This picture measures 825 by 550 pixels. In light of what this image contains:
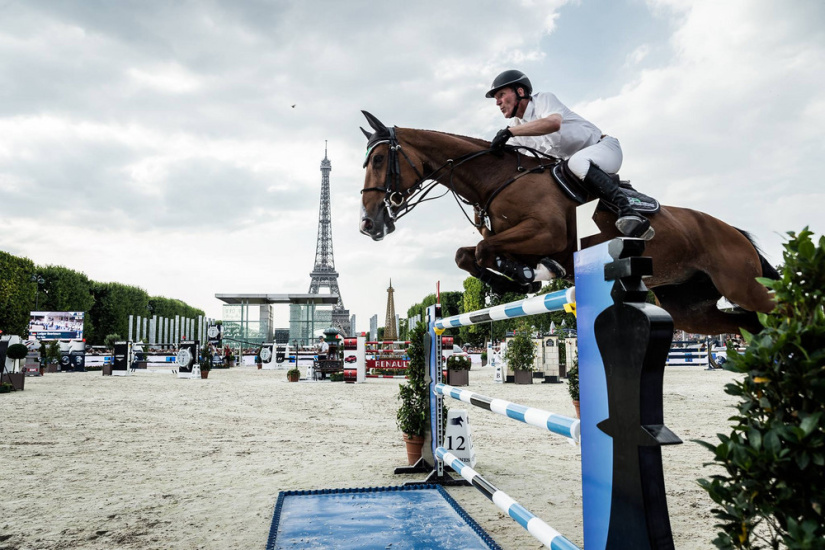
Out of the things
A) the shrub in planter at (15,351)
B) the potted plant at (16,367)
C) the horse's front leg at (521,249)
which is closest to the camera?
the horse's front leg at (521,249)

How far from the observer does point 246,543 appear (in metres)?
2.86

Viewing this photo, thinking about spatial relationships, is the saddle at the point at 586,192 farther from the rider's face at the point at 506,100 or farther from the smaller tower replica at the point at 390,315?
the smaller tower replica at the point at 390,315

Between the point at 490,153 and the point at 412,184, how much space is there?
1.63ft

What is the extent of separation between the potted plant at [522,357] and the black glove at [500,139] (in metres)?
13.4

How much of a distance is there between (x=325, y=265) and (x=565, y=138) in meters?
58.8

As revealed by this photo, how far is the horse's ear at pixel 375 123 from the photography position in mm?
3166

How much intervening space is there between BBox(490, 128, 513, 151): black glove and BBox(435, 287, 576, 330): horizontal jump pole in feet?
3.20

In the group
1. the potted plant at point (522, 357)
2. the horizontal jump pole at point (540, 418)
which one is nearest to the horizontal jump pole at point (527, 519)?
the horizontal jump pole at point (540, 418)

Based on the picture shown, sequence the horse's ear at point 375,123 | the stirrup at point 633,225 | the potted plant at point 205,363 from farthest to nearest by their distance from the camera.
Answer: the potted plant at point 205,363 < the horse's ear at point 375,123 < the stirrup at point 633,225

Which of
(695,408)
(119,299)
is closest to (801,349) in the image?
(695,408)

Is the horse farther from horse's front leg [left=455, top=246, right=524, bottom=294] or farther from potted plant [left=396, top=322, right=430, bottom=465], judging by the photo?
potted plant [left=396, top=322, right=430, bottom=465]

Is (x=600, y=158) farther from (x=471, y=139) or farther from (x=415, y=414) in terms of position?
(x=415, y=414)

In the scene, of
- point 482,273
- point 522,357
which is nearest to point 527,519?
point 482,273

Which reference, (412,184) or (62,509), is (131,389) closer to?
(62,509)
